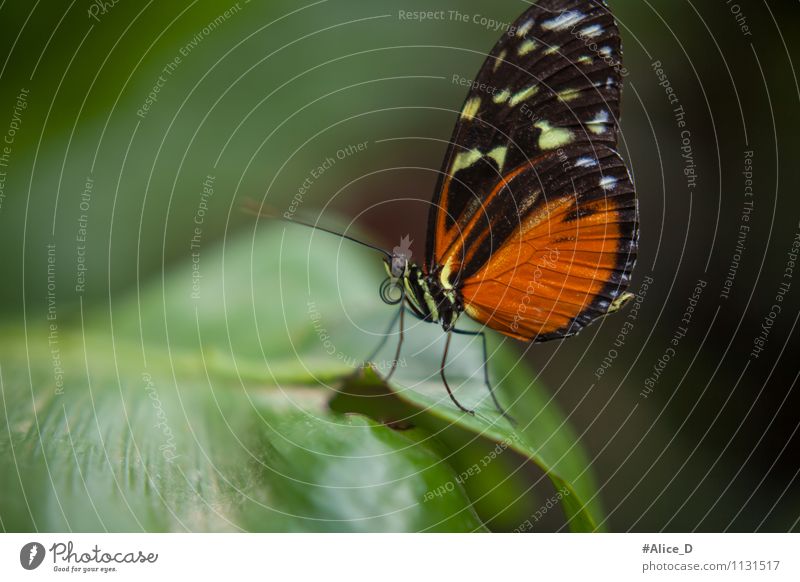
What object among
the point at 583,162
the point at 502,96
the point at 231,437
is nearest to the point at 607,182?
the point at 583,162

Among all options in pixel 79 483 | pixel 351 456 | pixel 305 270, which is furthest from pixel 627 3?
pixel 79 483

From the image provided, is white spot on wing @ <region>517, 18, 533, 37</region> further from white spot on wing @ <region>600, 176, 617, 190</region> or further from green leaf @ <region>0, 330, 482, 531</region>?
→ green leaf @ <region>0, 330, 482, 531</region>

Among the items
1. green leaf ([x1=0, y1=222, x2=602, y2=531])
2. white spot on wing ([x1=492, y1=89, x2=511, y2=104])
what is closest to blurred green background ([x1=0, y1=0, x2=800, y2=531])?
green leaf ([x1=0, y1=222, x2=602, y2=531])

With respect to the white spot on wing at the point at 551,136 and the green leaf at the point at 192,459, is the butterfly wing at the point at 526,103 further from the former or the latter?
the green leaf at the point at 192,459

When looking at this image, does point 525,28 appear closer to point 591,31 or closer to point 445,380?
point 591,31

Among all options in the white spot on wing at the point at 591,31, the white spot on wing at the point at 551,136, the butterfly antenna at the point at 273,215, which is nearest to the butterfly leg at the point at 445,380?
the butterfly antenna at the point at 273,215
